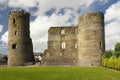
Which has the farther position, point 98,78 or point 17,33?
point 17,33

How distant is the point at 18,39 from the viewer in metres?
50.3

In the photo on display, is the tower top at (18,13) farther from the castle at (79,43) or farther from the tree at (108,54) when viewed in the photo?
the tree at (108,54)

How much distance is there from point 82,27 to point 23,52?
12764mm

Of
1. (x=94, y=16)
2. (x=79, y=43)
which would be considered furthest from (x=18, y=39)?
(x=94, y=16)

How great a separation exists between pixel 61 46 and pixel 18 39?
832 cm

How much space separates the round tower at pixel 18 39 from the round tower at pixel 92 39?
11905 millimetres

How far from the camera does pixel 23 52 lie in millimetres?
50156

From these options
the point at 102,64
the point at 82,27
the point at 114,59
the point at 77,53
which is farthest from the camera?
the point at 77,53

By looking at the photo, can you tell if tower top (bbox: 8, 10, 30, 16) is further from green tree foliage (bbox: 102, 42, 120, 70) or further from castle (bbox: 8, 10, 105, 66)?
green tree foliage (bbox: 102, 42, 120, 70)

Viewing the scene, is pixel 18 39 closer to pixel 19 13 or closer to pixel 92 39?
pixel 19 13

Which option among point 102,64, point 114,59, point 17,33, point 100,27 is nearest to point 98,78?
point 114,59

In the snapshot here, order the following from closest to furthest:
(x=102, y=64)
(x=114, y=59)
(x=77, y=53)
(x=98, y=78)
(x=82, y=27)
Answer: (x=98, y=78), (x=114, y=59), (x=102, y=64), (x=82, y=27), (x=77, y=53)

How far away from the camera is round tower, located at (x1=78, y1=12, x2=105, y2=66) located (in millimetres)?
42938

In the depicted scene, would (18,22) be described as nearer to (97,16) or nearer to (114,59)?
(97,16)
